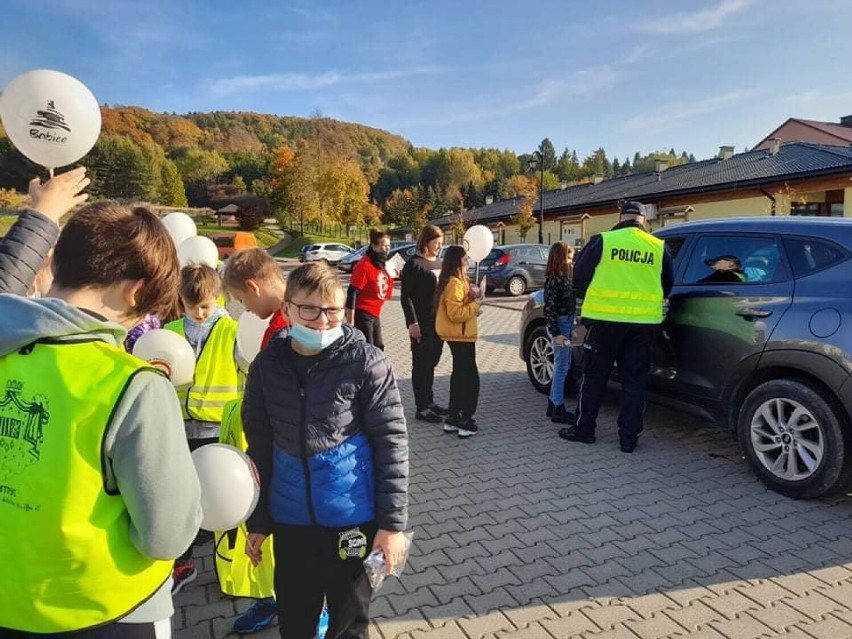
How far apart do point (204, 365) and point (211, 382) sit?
92mm

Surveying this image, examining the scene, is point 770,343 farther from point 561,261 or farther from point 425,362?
point 425,362

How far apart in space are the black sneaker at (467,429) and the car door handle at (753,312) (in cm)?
238

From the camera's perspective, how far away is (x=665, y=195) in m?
23.7

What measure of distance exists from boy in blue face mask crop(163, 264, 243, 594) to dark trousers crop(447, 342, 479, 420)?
2.50 m

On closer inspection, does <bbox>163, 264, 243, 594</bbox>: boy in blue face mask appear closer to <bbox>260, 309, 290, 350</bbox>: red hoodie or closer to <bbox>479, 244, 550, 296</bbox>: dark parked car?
<bbox>260, 309, 290, 350</bbox>: red hoodie

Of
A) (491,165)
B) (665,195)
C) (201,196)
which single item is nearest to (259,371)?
(665,195)

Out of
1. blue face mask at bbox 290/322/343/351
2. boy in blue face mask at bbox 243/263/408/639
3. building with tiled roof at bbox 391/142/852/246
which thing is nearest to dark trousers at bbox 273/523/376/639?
boy in blue face mask at bbox 243/263/408/639

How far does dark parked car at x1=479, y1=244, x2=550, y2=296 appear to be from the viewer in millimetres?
17031

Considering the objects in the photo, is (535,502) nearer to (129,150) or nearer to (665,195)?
(665,195)

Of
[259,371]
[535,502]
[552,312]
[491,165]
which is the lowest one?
[535,502]

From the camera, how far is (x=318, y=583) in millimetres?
2008

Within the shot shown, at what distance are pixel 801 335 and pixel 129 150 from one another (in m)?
84.3

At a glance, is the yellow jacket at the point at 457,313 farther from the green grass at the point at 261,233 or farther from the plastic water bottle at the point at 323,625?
the green grass at the point at 261,233

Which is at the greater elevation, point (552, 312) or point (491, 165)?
point (491, 165)
